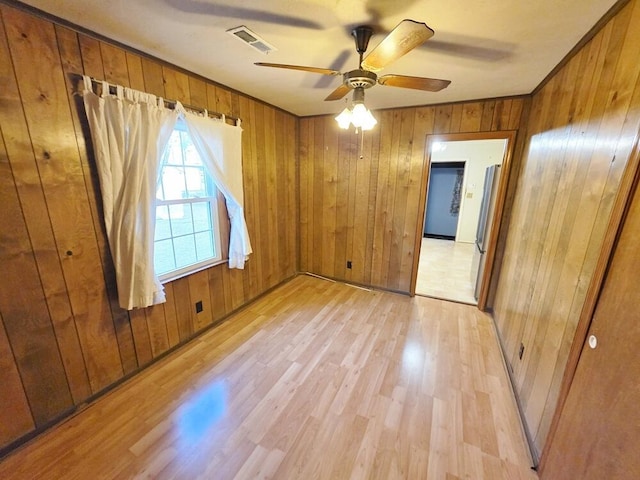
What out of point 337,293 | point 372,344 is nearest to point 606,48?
point 372,344

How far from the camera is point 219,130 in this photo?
7.60ft

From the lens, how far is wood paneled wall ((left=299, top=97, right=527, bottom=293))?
2.91 metres

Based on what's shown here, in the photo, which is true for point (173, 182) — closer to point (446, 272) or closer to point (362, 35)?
point (362, 35)

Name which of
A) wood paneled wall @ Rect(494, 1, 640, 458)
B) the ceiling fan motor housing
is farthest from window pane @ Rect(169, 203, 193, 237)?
wood paneled wall @ Rect(494, 1, 640, 458)

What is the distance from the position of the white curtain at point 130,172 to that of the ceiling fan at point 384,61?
0.89 metres

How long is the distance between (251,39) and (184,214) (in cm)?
146

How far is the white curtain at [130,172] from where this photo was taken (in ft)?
5.14

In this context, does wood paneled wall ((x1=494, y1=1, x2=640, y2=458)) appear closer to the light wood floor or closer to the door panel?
the light wood floor

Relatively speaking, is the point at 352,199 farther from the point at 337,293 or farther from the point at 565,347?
the point at 565,347

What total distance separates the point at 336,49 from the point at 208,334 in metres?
2.61

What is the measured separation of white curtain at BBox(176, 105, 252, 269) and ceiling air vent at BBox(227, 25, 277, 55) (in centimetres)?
73

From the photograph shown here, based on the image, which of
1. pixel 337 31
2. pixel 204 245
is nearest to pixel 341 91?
pixel 337 31

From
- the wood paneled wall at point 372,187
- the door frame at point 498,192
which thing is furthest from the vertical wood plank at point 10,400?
the door frame at point 498,192

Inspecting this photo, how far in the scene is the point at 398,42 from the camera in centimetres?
114
